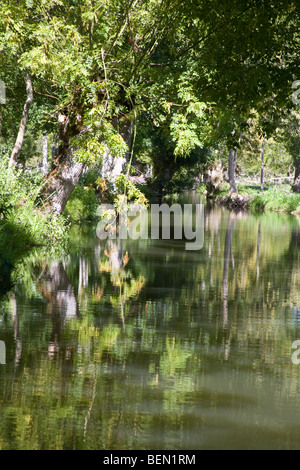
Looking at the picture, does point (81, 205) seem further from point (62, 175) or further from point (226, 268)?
point (226, 268)

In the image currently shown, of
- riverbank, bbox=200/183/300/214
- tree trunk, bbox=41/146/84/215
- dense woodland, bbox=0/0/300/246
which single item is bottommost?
riverbank, bbox=200/183/300/214

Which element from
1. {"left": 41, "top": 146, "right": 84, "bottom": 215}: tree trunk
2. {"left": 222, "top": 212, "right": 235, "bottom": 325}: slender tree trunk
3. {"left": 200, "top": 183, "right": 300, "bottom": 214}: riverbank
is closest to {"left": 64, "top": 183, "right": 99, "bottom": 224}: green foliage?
{"left": 222, "top": 212, "right": 235, "bottom": 325}: slender tree trunk

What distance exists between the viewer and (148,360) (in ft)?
22.2

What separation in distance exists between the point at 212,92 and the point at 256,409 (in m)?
12.6

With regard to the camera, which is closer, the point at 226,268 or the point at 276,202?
the point at 226,268

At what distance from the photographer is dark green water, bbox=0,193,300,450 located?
485cm

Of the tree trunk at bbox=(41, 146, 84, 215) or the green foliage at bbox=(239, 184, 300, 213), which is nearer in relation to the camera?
the tree trunk at bbox=(41, 146, 84, 215)

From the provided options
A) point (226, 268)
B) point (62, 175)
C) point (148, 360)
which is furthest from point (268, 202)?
point (148, 360)

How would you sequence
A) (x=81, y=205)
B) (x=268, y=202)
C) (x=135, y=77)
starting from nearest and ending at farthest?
(x=135, y=77)
(x=81, y=205)
(x=268, y=202)

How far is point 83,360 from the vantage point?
6.63 meters

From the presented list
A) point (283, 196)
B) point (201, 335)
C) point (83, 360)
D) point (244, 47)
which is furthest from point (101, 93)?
point (283, 196)

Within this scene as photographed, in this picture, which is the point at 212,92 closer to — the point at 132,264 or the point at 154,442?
the point at 132,264

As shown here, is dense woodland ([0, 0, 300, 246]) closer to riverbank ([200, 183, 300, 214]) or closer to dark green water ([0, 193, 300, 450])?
dark green water ([0, 193, 300, 450])

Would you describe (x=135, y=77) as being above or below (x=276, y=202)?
above
